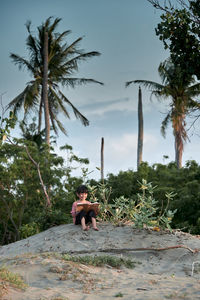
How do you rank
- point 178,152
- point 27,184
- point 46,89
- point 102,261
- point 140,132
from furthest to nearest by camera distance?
point 140,132 → point 178,152 → point 46,89 → point 27,184 → point 102,261

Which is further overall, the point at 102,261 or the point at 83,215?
the point at 83,215

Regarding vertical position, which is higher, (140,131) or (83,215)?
(140,131)

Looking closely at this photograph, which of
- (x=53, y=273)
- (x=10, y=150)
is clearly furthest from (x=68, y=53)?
(x=53, y=273)

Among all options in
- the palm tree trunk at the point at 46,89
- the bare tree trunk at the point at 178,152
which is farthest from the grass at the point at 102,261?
the bare tree trunk at the point at 178,152

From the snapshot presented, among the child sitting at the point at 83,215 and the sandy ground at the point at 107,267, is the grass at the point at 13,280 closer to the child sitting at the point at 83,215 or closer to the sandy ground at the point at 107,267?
the sandy ground at the point at 107,267

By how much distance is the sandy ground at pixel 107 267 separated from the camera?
5064mm

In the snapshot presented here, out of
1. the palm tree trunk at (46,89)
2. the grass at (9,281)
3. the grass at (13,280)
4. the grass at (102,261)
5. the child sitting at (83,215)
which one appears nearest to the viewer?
the grass at (9,281)

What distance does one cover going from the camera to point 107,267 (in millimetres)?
6551

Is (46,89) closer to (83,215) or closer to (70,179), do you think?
(70,179)

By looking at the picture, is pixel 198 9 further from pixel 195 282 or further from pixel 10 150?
pixel 10 150

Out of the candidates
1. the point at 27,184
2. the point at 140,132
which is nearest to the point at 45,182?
the point at 27,184

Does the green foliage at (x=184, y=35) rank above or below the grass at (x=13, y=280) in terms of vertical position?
above

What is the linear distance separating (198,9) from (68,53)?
1829cm

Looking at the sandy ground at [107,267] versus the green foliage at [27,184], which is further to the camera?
the green foliage at [27,184]
